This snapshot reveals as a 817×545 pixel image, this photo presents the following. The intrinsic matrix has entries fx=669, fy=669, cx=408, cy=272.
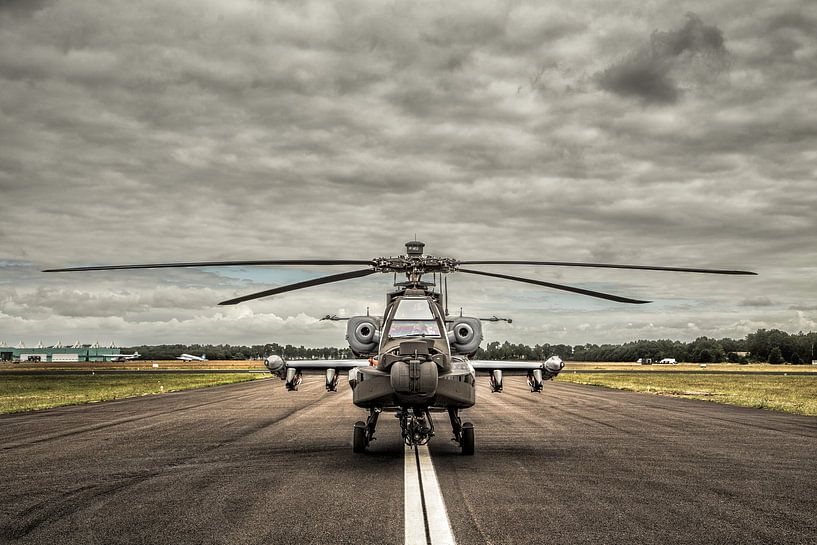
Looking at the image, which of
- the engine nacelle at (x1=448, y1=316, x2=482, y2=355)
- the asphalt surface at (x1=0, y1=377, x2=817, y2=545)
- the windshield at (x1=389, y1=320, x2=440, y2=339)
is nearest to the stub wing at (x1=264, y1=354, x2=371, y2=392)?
the windshield at (x1=389, y1=320, x2=440, y2=339)

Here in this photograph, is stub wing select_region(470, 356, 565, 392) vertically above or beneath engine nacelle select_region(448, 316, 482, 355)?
beneath

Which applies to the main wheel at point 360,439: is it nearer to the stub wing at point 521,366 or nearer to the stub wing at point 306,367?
the stub wing at point 306,367

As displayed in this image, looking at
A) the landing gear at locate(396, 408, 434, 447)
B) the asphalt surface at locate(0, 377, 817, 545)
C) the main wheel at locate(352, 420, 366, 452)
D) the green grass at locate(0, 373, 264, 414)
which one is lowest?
the green grass at locate(0, 373, 264, 414)

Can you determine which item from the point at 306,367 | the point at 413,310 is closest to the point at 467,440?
the point at 413,310

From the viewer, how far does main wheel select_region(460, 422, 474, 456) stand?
1202 cm

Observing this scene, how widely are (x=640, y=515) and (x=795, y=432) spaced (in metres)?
11.3

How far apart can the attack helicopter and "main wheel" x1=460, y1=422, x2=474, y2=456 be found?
18mm

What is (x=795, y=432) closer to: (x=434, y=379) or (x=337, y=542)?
(x=434, y=379)

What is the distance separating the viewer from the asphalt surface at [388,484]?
6.48 metres

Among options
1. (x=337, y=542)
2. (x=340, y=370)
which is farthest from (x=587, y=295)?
(x=337, y=542)

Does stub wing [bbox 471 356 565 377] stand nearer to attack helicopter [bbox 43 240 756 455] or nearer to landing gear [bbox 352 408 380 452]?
attack helicopter [bbox 43 240 756 455]

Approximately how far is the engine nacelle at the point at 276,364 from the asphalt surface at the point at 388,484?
152cm

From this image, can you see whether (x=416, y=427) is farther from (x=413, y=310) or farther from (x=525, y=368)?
(x=525, y=368)

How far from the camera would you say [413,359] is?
34.2ft
